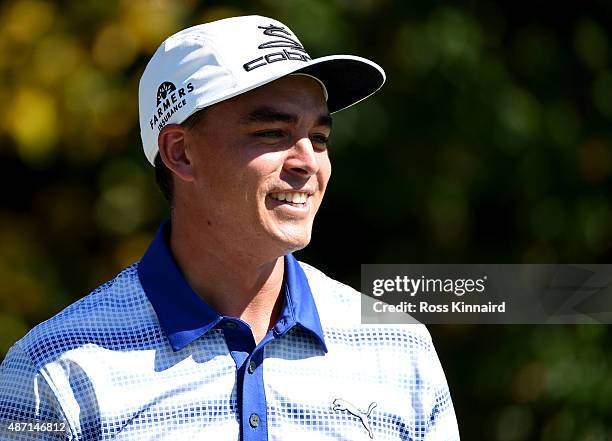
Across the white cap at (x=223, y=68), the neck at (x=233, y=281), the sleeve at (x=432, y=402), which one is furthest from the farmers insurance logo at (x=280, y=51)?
the sleeve at (x=432, y=402)

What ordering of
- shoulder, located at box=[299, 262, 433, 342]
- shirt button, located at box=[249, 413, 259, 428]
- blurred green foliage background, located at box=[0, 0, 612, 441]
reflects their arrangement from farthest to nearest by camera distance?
blurred green foliage background, located at box=[0, 0, 612, 441] < shoulder, located at box=[299, 262, 433, 342] < shirt button, located at box=[249, 413, 259, 428]

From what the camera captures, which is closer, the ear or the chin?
the chin

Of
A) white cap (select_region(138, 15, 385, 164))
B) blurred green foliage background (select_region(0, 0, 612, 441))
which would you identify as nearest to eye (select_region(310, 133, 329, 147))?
white cap (select_region(138, 15, 385, 164))

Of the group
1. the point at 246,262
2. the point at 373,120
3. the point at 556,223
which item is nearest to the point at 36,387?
the point at 246,262

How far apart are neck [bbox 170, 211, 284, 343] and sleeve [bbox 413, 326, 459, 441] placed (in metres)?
0.31

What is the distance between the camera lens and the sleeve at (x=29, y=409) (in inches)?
90.3

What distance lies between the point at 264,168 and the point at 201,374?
1.32 ft

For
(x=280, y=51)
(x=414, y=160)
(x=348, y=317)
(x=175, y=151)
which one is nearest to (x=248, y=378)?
(x=348, y=317)

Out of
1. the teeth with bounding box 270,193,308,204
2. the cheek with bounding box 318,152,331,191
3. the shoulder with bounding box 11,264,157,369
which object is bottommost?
the shoulder with bounding box 11,264,157,369

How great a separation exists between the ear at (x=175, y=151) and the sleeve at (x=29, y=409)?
47 cm

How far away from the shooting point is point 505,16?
451cm

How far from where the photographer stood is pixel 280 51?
2.45 meters

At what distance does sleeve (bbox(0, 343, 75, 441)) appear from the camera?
7.52 feet

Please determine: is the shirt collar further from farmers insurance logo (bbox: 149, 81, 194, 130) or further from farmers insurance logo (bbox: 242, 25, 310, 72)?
farmers insurance logo (bbox: 242, 25, 310, 72)
